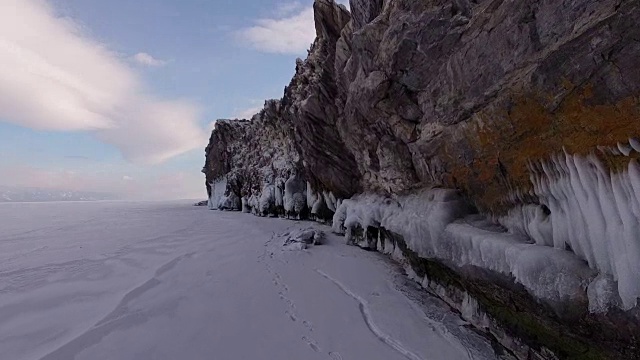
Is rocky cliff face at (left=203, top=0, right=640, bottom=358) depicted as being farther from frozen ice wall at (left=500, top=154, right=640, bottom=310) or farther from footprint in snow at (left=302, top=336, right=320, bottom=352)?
footprint in snow at (left=302, top=336, right=320, bottom=352)

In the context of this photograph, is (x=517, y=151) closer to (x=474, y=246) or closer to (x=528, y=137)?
(x=528, y=137)

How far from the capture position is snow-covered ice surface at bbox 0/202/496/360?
5090mm

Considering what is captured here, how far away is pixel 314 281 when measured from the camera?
869 cm

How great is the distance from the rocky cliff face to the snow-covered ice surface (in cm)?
128

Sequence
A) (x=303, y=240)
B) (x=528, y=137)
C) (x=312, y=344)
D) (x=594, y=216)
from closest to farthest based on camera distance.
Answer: (x=594, y=216) → (x=528, y=137) → (x=312, y=344) → (x=303, y=240)

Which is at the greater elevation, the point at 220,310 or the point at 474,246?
the point at 474,246

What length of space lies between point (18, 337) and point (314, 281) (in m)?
5.94

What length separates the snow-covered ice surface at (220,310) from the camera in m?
5.09

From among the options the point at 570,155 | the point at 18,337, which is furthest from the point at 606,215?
the point at 18,337

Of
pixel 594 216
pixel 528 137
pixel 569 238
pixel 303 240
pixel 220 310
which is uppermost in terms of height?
pixel 528 137

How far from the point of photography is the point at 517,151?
5395 mm

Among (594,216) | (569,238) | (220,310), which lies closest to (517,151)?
(569,238)

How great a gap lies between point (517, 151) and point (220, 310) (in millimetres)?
6378

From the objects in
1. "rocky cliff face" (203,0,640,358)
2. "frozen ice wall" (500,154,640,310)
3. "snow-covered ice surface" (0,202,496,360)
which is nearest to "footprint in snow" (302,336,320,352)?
"snow-covered ice surface" (0,202,496,360)
